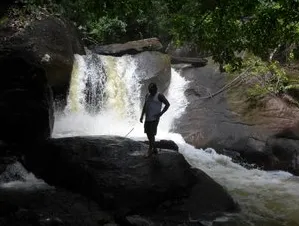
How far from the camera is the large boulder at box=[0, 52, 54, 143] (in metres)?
10.4

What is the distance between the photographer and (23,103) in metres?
10.5

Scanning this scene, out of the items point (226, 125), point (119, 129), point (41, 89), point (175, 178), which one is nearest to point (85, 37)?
point (119, 129)

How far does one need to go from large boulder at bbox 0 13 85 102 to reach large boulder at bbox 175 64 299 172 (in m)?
4.68

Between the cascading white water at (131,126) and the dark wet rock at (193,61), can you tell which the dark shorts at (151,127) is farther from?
the dark wet rock at (193,61)

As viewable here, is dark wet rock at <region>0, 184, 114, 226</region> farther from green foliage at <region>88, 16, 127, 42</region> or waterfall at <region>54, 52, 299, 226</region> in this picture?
green foliage at <region>88, 16, 127, 42</region>

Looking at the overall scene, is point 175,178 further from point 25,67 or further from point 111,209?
point 25,67

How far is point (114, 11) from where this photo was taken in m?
7.38

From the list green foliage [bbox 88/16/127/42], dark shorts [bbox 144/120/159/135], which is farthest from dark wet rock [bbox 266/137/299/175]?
green foliage [bbox 88/16/127/42]

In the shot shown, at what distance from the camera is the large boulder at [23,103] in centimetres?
1041

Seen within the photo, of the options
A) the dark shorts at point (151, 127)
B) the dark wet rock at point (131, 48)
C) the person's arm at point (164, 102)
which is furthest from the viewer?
the dark wet rock at point (131, 48)

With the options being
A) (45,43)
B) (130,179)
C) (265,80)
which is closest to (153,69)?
(265,80)

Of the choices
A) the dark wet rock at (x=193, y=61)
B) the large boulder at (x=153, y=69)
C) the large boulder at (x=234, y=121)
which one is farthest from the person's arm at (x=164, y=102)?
the dark wet rock at (x=193, y=61)

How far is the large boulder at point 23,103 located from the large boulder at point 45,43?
2409 mm

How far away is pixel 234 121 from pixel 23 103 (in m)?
7.68
